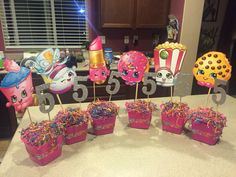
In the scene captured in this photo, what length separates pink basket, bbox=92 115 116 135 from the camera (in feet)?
3.75

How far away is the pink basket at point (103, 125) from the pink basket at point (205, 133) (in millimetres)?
460

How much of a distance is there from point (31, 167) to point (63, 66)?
0.51m

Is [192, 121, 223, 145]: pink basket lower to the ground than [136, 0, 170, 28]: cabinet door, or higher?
lower

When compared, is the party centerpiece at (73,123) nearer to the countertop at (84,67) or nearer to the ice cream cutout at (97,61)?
the ice cream cutout at (97,61)

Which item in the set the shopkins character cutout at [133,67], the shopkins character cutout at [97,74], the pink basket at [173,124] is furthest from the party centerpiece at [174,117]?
the shopkins character cutout at [97,74]

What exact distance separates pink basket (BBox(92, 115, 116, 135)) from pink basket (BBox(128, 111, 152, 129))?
0.13 m

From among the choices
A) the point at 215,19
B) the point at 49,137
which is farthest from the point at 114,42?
A: the point at 49,137

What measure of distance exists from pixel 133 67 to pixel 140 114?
0.92 feet

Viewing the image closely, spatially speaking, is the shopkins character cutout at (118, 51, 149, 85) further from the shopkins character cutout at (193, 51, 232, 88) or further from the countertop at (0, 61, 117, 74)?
the countertop at (0, 61, 117, 74)

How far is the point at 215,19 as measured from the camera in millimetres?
3494

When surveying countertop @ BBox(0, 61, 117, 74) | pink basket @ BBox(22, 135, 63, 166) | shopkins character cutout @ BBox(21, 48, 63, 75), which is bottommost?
pink basket @ BBox(22, 135, 63, 166)

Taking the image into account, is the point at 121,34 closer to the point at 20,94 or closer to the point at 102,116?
the point at 102,116

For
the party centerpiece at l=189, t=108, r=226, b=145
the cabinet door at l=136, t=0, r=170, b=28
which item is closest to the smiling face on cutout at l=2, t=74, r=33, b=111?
the party centerpiece at l=189, t=108, r=226, b=145

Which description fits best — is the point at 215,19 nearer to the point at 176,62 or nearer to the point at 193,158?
the point at 176,62
